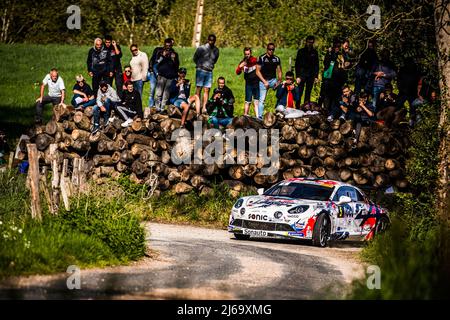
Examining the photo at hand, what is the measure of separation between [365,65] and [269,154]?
352 cm

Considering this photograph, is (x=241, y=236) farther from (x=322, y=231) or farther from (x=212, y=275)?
(x=212, y=275)

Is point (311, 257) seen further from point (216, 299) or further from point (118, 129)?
point (118, 129)

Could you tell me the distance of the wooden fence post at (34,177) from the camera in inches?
546

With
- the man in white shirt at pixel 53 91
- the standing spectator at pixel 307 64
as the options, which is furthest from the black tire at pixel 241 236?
the man in white shirt at pixel 53 91

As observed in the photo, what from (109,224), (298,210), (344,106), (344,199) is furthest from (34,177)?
(344,106)

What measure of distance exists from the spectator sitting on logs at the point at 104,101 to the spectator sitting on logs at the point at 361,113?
6.12 m

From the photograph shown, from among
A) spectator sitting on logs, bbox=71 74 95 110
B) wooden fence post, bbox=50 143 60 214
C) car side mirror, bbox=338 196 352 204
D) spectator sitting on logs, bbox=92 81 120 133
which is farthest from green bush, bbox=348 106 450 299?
spectator sitting on logs, bbox=71 74 95 110

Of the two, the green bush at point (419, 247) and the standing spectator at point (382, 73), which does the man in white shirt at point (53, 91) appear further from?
the green bush at point (419, 247)

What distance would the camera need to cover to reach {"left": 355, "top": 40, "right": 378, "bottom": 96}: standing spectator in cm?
2341

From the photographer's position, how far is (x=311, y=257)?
643 inches

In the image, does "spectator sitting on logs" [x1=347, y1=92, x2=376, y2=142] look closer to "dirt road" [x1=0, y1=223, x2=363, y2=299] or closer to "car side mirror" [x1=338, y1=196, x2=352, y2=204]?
"car side mirror" [x1=338, y1=196, x2=352, y2=204]

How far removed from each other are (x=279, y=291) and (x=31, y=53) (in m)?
41.0

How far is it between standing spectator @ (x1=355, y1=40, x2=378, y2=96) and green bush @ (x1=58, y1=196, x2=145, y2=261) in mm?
10268
